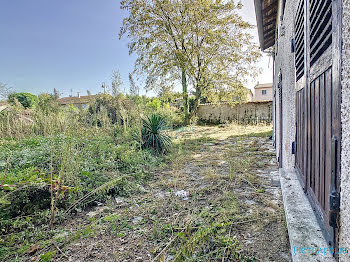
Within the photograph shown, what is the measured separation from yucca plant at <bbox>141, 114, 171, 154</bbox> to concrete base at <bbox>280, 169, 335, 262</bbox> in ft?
13.5

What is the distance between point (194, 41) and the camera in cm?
1245

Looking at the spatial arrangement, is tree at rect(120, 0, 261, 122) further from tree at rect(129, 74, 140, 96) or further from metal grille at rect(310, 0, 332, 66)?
metal grille at rect(310, 0, 332, 66)

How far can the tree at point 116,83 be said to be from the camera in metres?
9.07

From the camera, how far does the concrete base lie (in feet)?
3.69

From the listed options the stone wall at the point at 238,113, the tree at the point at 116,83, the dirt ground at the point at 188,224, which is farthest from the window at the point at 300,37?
the stone wall at the point at 238,113

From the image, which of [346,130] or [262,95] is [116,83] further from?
[262,95]

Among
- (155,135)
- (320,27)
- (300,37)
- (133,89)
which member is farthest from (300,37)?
(133,89)

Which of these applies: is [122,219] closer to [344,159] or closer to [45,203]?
[45,203]

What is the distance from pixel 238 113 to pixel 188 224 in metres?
13.8

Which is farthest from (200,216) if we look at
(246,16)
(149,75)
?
(246,16)

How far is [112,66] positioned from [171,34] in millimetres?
5037

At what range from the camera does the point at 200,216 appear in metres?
2.35

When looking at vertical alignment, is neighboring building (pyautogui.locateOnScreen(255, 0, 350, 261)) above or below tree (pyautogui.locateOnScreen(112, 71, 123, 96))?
below

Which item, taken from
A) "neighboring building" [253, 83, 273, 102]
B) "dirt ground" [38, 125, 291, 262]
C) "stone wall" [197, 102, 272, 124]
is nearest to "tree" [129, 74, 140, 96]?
"dirt ground" [38, 125, 291, 262]
